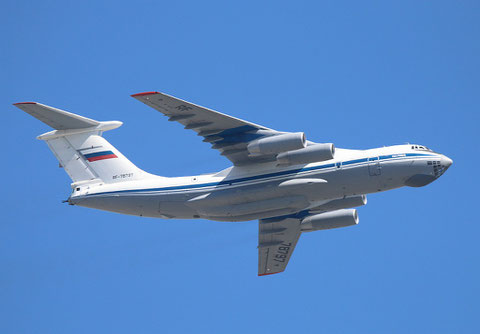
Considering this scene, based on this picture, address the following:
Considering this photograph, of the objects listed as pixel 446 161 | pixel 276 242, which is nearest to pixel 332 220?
pixel 276 242

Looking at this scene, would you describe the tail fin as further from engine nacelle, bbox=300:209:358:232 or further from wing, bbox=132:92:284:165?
engine nacelle, bbox=300:209:358:232

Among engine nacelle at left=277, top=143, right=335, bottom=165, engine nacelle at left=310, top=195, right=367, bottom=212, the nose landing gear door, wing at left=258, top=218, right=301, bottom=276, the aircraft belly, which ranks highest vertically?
engine nacelle at left=277, top=143, right=335, bottom=165

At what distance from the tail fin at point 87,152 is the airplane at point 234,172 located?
0.08 ft

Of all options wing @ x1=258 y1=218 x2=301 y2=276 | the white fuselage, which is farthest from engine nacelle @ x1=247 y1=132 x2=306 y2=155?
wing @ x1=258 y1=218 x2=301 y2=276

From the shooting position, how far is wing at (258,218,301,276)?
57.3 feet

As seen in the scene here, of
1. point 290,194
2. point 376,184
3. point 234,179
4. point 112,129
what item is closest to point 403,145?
point 376,184

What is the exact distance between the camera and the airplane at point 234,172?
14.7 meters

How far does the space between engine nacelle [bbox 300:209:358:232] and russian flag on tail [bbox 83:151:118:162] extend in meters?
4.88

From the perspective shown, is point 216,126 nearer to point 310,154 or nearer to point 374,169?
point 310,154

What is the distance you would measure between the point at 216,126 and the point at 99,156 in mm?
3319

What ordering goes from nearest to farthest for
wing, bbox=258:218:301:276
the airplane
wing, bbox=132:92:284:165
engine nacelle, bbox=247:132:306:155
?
wing, bbox=132:92:284:165 < engine nacelle, bbox=247:132:306:155 < the airplane < wing, bbox=258:218:301:276

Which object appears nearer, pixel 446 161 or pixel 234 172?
pixel 446 161

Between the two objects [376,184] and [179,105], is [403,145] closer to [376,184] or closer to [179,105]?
[376,184]

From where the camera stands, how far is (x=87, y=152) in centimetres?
1669
